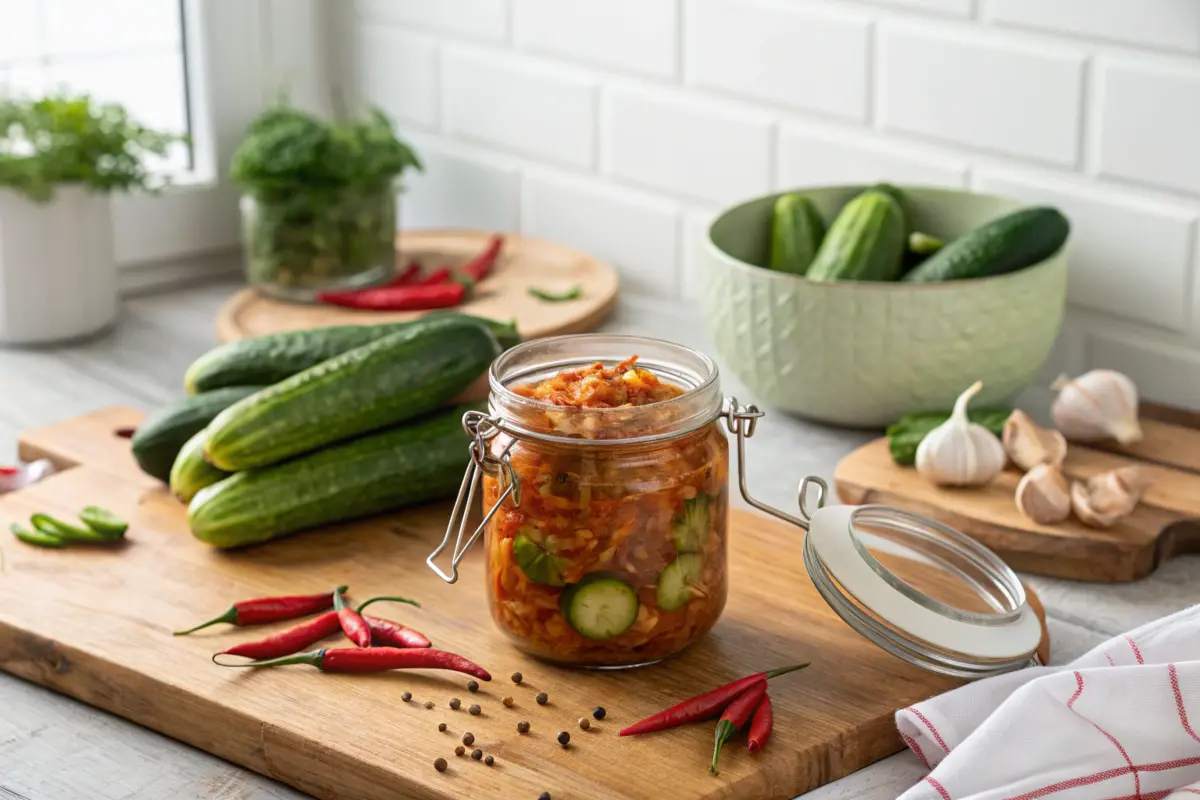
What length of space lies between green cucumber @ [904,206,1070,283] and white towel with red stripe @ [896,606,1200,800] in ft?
1.96

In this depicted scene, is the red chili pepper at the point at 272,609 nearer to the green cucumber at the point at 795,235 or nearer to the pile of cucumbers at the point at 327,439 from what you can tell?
the pile of cucumbers at the point at 327,439

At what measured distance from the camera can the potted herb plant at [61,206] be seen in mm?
1856

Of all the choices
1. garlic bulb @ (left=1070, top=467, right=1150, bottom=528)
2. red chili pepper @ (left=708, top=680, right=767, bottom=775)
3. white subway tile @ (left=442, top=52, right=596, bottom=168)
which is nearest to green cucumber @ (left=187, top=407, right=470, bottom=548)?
red chili pepper @ (left=708, top=680, right=767, bottom=775)

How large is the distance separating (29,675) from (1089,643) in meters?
0.86

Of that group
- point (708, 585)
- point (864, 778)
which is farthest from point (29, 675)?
point (864, 778)

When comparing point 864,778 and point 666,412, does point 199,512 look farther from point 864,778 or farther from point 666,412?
point 864,778

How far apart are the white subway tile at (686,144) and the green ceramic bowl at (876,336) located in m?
0.34

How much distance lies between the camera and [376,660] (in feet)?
3.85

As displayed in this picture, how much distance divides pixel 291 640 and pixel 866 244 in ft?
2.46

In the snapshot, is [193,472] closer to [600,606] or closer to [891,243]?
[600,606]

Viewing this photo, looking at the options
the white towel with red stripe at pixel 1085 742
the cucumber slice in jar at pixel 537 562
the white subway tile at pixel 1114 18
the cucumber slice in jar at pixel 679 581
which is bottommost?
the white towel with red stripe at pixel 1085 742

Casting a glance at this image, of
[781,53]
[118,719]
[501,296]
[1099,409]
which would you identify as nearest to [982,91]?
[781,53]

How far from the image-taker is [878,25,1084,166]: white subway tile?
5.35 feet

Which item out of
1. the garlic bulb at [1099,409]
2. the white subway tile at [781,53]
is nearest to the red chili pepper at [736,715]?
the garlic bulb at [1099,409]
